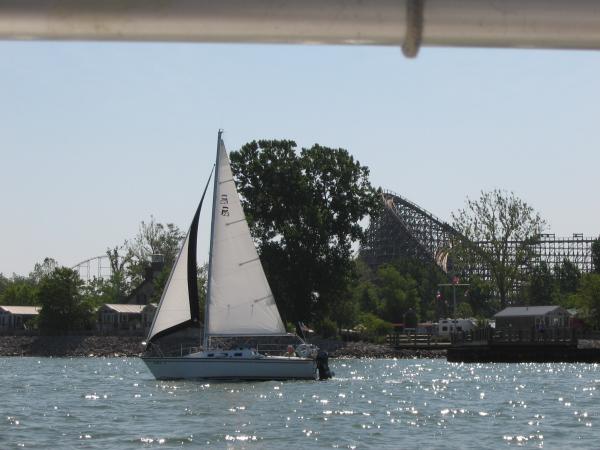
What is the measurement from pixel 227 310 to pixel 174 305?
262 cm

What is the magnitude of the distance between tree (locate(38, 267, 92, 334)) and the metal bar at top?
112m

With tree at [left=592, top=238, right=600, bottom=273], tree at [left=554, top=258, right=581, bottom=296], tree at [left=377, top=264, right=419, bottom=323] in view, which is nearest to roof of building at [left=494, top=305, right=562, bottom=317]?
tree at [left=377, top=264, right=419, bottom=323]

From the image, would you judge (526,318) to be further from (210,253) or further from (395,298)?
(210,253)

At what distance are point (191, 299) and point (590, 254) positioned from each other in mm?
107692

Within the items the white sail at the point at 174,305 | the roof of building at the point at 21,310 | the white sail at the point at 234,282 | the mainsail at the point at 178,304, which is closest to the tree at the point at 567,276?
the roof of building at the point at 21,310

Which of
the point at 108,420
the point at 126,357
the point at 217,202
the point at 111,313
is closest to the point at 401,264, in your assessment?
the point at 111,313

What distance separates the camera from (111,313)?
127 m

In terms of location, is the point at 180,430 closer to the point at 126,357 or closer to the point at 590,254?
the point at 126,357

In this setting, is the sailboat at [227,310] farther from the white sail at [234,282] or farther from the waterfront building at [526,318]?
the waterfront building at [526,318]

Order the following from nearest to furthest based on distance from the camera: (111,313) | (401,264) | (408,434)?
(408,434)
(111,313)
(401,264)

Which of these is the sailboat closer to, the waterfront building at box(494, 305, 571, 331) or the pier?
the pier

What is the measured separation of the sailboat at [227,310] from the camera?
171 ft

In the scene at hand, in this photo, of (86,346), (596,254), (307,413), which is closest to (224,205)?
(307,413)

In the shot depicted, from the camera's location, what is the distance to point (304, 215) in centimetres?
9169
